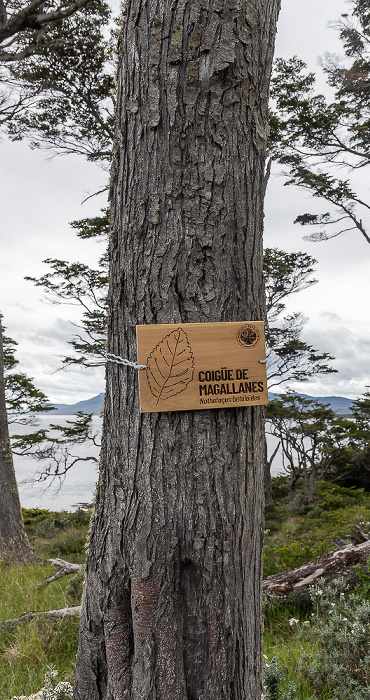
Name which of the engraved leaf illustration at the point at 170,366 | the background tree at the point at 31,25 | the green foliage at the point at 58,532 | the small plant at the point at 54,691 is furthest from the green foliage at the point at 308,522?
the background tree at the point at 31,25

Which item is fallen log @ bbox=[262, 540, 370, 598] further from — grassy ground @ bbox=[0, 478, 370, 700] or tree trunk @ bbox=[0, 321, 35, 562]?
tree trunk @ bbox=[0, 321, 35, 562]

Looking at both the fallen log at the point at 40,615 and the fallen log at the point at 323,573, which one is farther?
the fallen log at the point at 323,573

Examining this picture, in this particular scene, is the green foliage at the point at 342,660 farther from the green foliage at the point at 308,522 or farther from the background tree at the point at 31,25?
the background tree at the point at 31,25

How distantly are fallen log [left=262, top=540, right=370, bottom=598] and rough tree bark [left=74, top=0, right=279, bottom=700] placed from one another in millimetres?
2157

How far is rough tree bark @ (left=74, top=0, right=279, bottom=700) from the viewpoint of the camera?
4.90 ft

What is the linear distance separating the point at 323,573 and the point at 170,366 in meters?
2.80

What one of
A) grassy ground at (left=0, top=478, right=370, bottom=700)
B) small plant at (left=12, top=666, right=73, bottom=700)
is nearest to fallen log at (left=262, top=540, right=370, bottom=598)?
Result: grassy ground at (left=0, top=478, right=370, bottom=700)

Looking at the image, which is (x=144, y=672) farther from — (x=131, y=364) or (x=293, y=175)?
(x=293, y=175)

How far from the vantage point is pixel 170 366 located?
1545 mm

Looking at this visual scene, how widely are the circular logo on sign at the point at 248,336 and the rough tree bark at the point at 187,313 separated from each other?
0.14 ft

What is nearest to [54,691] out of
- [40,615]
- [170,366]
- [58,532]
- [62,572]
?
[40,615]

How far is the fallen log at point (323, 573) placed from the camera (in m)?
3.54

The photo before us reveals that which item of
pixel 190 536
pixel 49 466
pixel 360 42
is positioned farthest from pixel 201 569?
pixel 360 42

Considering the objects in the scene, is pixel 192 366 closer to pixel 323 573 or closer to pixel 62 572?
pixel 323 573
